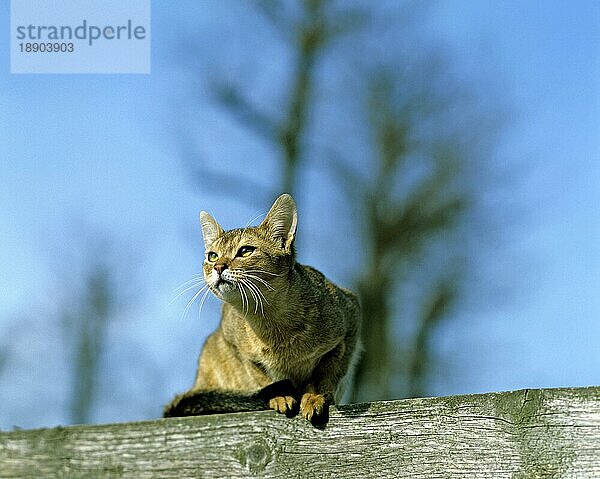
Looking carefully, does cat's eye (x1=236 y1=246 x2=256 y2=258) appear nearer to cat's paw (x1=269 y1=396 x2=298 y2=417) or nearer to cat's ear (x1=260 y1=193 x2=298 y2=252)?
cat's ear (x1=260 y1=193 x2=298 y2=252)

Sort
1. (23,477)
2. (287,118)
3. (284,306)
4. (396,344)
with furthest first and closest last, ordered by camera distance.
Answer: (396,344) → (287,118) → (284,306) → (23,477)

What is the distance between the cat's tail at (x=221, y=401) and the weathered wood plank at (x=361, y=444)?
99 cm

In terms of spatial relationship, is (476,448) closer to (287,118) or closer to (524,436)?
(524,436)

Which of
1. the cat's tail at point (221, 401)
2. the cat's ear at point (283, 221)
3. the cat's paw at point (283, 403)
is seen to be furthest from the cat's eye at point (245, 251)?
the cat's paw at point (283, 403)

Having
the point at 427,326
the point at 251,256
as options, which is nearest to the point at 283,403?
the point at 251,256

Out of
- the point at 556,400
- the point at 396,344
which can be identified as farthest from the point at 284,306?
the point at 396,344

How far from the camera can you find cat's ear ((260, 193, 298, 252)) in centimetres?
422

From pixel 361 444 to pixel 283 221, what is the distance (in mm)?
2154

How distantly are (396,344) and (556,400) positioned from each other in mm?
11027

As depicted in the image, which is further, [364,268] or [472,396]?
[364,268]

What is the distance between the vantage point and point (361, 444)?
2246 mm

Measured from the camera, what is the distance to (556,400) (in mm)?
2100

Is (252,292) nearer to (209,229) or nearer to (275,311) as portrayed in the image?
(275,311)

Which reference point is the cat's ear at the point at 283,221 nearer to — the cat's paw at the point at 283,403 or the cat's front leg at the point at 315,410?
the cat's paw at the point at 283,403
